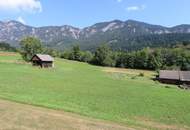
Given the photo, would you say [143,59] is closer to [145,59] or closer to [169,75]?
[145,59]

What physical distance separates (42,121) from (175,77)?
66.5 m

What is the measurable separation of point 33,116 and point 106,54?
11849cm

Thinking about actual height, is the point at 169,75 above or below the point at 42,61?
below

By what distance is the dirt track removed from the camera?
21688mm

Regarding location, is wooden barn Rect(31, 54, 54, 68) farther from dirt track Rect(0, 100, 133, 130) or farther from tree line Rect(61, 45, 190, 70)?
dirt track Rect(0, 100, 133, 130)

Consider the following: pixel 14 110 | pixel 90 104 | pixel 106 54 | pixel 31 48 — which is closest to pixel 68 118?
pixel 14 110

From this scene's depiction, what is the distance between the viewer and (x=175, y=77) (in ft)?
277

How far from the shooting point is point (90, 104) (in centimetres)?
3362

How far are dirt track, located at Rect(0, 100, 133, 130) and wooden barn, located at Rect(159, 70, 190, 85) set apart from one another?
200 ft

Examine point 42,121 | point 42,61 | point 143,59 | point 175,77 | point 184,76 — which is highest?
point 143,59

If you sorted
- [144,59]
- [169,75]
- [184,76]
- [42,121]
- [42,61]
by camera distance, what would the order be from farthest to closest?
[144,59], [42,61], [169,75], [184,76], [42,121]

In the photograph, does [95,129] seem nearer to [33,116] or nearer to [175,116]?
[33,116]

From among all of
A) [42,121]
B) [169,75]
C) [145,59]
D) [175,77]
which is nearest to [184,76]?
[175,77]

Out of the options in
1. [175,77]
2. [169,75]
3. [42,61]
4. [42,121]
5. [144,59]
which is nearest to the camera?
[42,121]
